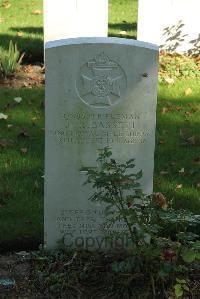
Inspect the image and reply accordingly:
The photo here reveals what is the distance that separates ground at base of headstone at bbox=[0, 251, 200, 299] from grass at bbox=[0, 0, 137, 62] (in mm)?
4762

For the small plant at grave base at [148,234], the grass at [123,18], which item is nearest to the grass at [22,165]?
the small plant at grave base at [148,234]

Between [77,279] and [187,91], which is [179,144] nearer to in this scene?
[187,91]

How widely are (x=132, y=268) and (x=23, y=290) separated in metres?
0.70

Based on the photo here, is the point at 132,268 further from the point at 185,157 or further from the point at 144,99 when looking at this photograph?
the point at 185,157

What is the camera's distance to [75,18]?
7.91m

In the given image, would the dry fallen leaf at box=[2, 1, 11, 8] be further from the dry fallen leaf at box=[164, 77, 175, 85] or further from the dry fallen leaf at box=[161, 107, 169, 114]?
the dry fallen leaf at box=[161, 107, 169, 114]

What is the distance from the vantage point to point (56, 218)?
14.5 feet

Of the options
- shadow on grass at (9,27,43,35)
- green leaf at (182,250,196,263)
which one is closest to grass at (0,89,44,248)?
green leaf at (182,250,196,263)

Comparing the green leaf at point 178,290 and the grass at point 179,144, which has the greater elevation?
the grass at point 179,144

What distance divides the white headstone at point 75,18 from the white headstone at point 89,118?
12.2 feet

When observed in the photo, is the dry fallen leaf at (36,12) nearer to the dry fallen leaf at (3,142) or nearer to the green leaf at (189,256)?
the dry fallen leaf at (3,142)

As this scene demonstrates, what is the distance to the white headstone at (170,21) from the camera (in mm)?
8492

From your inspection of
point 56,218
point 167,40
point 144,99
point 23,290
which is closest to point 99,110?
point 144,99

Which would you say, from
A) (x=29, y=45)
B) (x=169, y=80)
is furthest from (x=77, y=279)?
(x=29, y=45)
